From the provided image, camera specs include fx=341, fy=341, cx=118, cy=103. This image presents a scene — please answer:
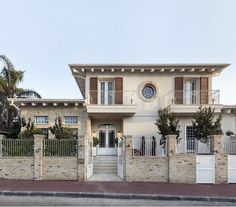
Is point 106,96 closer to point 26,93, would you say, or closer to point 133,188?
point 133,188

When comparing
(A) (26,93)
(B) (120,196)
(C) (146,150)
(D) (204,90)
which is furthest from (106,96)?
(B) (120,196)

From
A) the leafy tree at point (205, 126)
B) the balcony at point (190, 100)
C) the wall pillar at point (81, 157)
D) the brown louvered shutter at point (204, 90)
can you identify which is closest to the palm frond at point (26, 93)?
the balcony at point (190, 100)

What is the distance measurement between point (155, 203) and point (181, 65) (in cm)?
1498

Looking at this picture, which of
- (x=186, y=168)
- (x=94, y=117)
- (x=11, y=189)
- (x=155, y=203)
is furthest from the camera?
(x=94, y=117)

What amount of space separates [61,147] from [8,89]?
57.5ft

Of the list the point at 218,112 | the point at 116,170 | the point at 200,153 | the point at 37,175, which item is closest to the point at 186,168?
the point at 200,153

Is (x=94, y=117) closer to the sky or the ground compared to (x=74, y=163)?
closer to the sky

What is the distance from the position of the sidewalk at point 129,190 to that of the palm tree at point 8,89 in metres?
18.2

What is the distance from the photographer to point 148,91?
84.4ft

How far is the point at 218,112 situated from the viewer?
24484 mm

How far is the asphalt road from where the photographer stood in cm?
1099

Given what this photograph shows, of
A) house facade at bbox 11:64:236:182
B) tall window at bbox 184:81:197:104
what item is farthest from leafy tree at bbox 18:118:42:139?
tall window at bbox 184:81:197:104

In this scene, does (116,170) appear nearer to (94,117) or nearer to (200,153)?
(200,153)

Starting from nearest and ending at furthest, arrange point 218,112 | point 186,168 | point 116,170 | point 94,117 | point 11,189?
point 11,189 < point 186,168 < point 116,170 < point 218,112 < point 94,117
